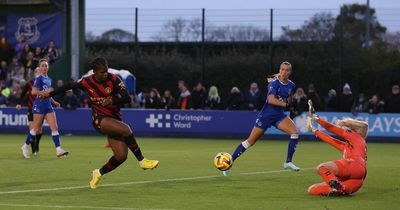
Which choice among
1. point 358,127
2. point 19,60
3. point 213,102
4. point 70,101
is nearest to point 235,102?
point 213,102

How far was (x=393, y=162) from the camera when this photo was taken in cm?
2130


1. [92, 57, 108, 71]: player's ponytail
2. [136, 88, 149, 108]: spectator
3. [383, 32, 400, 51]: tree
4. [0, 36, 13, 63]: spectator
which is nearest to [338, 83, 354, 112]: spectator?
[136, 88, 149, 108]: spectator

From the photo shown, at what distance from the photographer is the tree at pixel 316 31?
A: 1638 inches

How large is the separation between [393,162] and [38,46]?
23130mm

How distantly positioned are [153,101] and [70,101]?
309cm

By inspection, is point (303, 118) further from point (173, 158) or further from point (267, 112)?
point (267, 112)

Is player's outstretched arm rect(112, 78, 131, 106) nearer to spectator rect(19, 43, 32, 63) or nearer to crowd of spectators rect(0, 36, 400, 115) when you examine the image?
crowd of spectators rect(0, 36, 400, 115)

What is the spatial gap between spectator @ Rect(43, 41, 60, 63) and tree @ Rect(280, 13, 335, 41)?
1003 cm

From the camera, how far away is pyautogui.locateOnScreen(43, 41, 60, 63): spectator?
3978cm

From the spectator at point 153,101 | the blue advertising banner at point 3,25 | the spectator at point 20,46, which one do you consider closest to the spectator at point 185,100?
the spectator at point 153,101

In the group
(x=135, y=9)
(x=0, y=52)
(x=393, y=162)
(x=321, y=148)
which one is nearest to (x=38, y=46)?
(x=0, y=52)

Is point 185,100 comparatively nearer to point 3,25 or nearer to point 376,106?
point 376,106

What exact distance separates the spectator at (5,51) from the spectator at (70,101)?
7399 millimetres

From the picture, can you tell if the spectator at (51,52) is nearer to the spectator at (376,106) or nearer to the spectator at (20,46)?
the spectator at (20,46)
